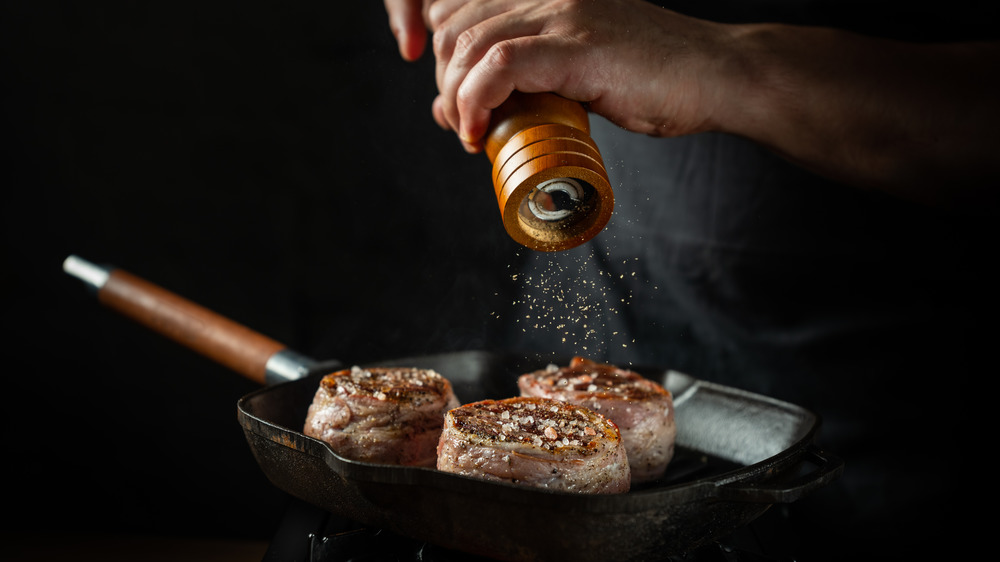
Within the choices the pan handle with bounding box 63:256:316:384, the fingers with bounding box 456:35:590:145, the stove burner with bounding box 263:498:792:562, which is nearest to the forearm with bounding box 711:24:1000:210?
the fingers with bounding box 456:35:590:145

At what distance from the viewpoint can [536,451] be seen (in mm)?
1091

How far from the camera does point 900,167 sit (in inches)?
63.8

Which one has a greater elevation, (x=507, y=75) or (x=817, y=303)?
(x=507, y=75)

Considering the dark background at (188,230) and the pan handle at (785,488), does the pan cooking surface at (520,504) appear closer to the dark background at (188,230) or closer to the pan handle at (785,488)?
the pan handle at (785,488)

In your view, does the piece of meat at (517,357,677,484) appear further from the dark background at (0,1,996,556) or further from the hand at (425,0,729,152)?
the dark background at (0,1,996,556)

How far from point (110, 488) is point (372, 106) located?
1.68 m

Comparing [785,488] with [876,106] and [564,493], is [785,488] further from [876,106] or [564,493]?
[876,106]

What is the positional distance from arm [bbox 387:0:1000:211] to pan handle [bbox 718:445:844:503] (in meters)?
0.70

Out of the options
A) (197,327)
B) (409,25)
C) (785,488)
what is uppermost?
(409,25)

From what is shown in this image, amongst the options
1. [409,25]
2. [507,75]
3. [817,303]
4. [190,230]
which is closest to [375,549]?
[507,75]

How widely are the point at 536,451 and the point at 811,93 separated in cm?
A: 106

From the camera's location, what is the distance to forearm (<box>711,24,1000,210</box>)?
1558mm

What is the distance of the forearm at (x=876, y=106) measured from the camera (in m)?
1.56

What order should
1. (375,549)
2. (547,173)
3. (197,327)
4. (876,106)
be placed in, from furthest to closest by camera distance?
(197,327), (876,106), (375,549), (547,173)
